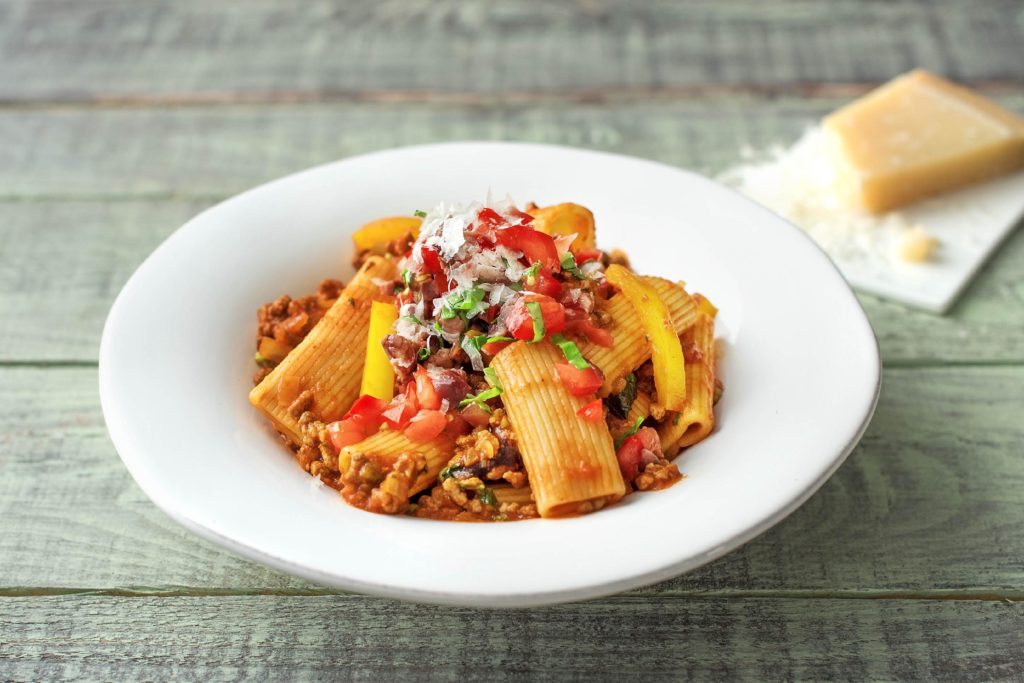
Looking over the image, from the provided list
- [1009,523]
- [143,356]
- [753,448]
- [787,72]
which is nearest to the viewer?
[753,448]

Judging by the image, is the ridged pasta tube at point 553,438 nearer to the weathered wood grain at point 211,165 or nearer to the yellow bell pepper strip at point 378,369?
the yellow bell pepper strip at point 378,369

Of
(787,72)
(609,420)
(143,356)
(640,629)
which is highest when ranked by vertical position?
(143,356)

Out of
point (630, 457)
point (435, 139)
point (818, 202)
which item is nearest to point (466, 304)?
point (630, 457)

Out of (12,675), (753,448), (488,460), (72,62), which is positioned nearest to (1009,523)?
(753,448)

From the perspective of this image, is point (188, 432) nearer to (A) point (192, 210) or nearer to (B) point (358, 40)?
(A) point (192, 210)

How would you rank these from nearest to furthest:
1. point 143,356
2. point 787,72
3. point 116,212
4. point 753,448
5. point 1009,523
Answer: point 753,448
point 143,356
point 1009,523
point 116,212
point 787,72

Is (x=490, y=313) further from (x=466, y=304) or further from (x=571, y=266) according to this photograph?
(x=571, y=266)

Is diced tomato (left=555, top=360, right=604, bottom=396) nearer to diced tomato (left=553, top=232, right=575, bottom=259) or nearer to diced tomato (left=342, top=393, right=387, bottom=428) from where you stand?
diced tomato (left=553, top=232, right=575, bottom=259)

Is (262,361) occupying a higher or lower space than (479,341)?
lower
